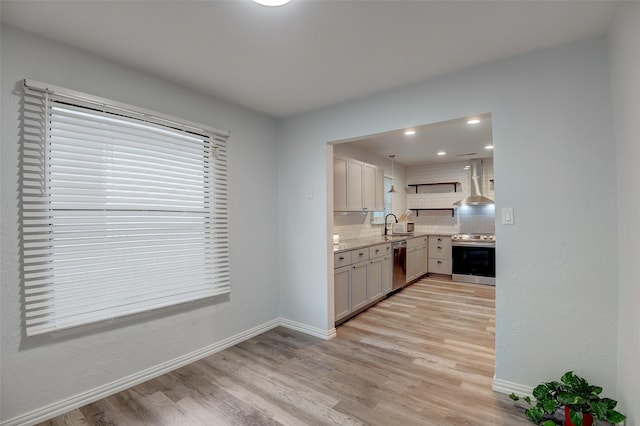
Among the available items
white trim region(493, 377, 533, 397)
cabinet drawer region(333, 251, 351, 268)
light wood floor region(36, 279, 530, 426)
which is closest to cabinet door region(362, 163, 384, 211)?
cabinet drawer region(333, 251, 351, 268)

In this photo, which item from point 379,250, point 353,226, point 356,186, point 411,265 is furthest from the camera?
point 411,265

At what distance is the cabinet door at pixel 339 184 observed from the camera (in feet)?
13.5

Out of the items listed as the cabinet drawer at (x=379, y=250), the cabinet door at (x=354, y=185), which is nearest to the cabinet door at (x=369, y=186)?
the cabinet door at (x=354, y=185)

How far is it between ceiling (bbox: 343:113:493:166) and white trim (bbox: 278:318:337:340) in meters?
2.20

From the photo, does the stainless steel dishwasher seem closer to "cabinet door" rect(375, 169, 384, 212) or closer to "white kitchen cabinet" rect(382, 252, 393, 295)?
"white kitchen cabinet" rect(382, 252, 393, 295)

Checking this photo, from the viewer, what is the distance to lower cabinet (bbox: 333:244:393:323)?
359cm

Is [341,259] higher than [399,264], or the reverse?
[341,259]

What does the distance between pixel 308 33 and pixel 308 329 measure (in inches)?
114

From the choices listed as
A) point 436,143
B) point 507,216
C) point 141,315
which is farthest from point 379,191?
point 141,315

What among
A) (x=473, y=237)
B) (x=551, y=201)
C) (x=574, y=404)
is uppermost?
(x=551, y=201)

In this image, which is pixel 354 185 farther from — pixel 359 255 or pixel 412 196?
pixel 412 196

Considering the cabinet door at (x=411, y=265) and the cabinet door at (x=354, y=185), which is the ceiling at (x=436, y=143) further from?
the cabinet door at (x=411, y=265)

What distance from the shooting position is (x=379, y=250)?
4.45 meters

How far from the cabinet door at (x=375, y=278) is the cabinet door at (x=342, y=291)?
591mm
